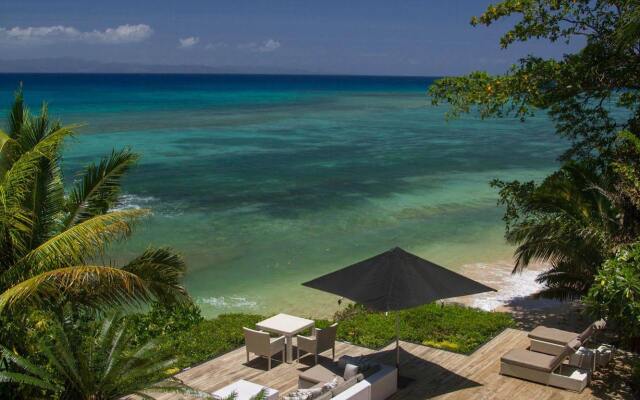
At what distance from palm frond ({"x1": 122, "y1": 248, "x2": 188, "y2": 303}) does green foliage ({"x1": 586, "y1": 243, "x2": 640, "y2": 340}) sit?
615cm

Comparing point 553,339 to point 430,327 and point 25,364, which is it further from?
point 25,364

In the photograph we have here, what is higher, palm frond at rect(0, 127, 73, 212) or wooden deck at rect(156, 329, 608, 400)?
palm frond at rect(0, 127, 73, 212)

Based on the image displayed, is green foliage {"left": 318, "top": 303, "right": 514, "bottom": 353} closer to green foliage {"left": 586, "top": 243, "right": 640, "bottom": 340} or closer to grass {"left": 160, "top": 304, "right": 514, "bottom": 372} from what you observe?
grass {"left": 160, "top": 304, "right": 514, "bottom": 372}

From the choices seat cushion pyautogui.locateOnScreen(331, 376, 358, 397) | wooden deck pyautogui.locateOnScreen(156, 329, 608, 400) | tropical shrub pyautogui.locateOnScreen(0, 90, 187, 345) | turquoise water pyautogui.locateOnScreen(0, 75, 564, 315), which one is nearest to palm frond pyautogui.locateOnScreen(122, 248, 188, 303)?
tropical shrub pyautogui.locateOnScreen(0, 90, 187, 345)

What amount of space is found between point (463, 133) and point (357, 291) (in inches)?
2116

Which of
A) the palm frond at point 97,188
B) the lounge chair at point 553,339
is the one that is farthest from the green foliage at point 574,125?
the palm frond at point 97,188

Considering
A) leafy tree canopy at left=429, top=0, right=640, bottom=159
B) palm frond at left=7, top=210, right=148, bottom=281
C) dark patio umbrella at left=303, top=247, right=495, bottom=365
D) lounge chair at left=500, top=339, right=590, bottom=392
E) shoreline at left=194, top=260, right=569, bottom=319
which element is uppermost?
leafy tree canopy at left=429, top=0, right=640, bottom=159

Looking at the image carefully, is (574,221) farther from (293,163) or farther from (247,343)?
(293,163)

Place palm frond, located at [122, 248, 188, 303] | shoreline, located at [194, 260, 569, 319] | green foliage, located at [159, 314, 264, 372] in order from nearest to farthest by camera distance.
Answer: palm frond, located at [122, 248, 188, 303] → green foliage, located at [159, 314, 264, 372] → shoreline, located at [194, 260, 569, 319]

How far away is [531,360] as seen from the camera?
31.3ft

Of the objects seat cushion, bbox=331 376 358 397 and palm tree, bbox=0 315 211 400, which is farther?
seat cushion, bbox=331 376 358 397

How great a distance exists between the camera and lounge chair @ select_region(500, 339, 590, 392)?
365 inches

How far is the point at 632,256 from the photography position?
9188 millimetres

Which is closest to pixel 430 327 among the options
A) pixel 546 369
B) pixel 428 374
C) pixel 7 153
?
pixel 428 374
